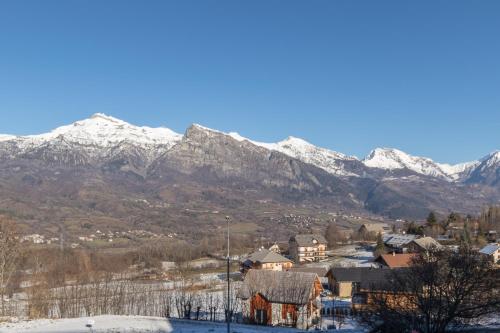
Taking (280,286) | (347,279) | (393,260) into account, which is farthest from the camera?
(393,260)

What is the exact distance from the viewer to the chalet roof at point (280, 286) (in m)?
42.1

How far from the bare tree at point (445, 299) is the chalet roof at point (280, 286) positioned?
1996cm

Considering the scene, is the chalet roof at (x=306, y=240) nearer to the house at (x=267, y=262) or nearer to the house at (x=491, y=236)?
the house at (x=267, y=262)

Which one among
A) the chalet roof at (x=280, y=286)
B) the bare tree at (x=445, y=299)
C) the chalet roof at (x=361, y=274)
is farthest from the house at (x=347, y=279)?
the bare tree at (x=445, y=299)

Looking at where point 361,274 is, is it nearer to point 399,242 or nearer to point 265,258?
point 265,258

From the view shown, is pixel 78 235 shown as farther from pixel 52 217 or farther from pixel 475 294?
pixel 475 294

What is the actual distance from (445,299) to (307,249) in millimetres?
79193

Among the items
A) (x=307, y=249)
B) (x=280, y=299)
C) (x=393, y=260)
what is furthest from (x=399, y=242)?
(x=280, y=299)

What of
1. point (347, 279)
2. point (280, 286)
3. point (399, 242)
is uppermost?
point (399, 242)

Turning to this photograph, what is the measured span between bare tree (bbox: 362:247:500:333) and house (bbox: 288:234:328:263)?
249 ft

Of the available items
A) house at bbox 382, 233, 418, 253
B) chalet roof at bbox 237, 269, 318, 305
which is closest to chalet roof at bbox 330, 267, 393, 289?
chalet roof at bbox 237, 269, 318, 305

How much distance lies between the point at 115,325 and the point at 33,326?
171 inches

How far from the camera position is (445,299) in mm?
21203

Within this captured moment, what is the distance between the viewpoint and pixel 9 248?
40031mm
